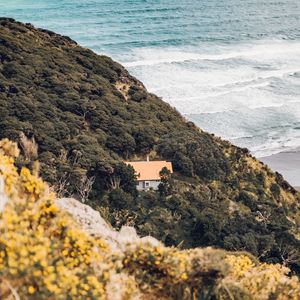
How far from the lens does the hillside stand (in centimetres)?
3044

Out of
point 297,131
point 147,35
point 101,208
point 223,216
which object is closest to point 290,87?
point 297,131

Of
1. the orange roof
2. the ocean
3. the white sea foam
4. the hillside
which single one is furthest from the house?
the white sea foam

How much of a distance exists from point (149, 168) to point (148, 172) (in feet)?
1.92

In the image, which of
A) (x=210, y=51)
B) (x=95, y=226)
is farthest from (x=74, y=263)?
(x=210, y=51)

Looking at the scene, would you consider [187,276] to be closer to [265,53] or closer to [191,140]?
[191,140]

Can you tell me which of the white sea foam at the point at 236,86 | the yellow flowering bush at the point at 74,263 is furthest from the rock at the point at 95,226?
the white sea foam at the point at 236,86

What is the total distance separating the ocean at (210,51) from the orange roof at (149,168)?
73.1ft

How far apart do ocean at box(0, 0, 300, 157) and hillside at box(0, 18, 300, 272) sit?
17.5m

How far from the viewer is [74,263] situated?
7805 millimetres

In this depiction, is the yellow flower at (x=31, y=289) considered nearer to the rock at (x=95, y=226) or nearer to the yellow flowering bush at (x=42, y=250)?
the yellow flowering bush at (x=42, y=250)

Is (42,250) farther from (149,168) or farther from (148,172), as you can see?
(149,168)

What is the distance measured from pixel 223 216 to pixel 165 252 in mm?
23961

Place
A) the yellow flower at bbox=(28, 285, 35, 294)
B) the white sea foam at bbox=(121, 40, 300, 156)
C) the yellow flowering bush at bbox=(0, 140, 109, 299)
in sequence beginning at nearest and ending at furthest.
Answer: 1. the yellow flower at bbox=(28, 285, 35, 294)
2. the yellow flowering bush at bbox=(0, 140, 109, 299)
3. the white sea foam at bbox=(121, 40, 300, 156)

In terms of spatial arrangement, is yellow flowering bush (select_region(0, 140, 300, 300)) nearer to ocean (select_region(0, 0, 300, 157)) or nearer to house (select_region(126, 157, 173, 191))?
house (select_region(126, 157, 173, 191))
